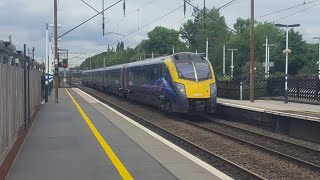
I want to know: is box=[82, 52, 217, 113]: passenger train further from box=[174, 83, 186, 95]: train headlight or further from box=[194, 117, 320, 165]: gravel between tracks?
box=[194, 117, 320, 165]: gravel between tracks

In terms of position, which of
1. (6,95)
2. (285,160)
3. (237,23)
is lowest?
(285,160)

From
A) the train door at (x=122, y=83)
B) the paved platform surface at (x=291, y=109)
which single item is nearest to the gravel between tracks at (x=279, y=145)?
the paved platform surface at (x=291, y=109)

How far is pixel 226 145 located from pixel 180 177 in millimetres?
6487

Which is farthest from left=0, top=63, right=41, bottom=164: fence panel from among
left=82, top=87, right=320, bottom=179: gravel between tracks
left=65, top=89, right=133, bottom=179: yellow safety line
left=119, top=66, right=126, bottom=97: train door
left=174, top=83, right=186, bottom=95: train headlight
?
left=119, top=66, right=126, bottom=97: train door

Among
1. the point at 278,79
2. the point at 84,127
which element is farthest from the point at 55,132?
the point at 278,79

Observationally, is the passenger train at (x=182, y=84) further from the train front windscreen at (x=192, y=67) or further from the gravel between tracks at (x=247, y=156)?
the gravel between tracks at (x=247, y=156)

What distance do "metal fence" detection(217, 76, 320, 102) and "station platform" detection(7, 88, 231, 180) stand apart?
16.0 m

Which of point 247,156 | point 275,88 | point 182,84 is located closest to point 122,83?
point 275,88

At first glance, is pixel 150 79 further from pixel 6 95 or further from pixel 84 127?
pixel 6 95

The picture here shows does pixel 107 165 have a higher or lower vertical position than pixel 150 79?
lower

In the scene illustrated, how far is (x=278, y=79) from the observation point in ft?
111

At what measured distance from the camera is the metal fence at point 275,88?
2870 centimetres

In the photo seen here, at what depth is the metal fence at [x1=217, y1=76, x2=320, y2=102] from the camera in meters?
28.7

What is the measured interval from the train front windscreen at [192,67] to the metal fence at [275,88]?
8.29 metres
